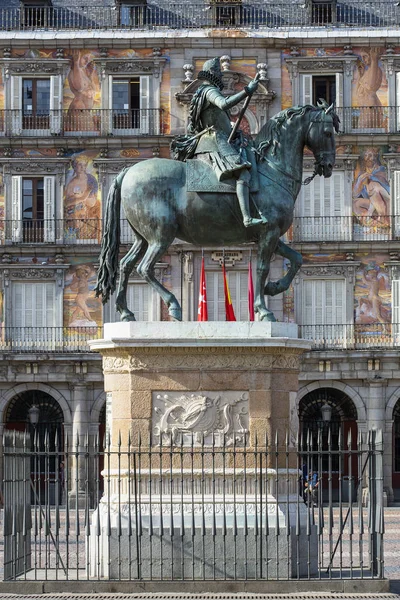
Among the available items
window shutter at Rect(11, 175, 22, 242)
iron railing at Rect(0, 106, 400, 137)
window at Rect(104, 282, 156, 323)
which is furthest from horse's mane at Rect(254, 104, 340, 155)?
window shutter at Rect(11, 175, 22, 242)

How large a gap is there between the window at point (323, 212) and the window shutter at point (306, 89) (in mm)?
2234

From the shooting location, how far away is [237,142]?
657 inches

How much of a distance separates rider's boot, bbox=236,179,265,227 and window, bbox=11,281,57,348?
26.4m

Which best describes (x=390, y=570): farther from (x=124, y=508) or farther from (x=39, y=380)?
(x=39, y=380)

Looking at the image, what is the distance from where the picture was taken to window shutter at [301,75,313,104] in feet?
140

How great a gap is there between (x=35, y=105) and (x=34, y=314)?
630cm

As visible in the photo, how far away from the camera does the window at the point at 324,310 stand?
41938mm

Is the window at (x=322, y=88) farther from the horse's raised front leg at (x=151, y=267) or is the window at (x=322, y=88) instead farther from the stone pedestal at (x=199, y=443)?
the stone pedestal at (x=199, y=443)

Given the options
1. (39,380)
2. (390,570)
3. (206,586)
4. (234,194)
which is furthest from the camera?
(39,380)

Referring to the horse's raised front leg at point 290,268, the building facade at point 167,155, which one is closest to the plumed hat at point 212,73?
the horse's raised front leg at point 290,268

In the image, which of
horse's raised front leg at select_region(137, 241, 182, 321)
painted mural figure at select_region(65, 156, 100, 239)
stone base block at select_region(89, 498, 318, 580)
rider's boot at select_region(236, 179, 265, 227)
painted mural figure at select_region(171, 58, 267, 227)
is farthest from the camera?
painted mural figure at select_region(65, 156, 100, 239)

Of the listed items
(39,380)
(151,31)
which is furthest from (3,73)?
(39,380)

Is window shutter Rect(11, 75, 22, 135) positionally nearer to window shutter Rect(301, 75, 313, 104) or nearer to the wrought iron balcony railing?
the wrought iron balcony railing

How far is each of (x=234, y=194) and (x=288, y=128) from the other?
1.23 meters
